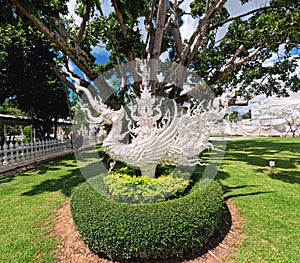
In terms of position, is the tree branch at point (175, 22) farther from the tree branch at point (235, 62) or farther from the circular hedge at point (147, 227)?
the circular hedge at point (147, 227)

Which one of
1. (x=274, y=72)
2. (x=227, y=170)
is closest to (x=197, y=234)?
Result: (x=227, y=170)

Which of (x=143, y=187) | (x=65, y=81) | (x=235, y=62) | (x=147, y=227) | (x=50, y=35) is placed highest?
(x=235, y=62)

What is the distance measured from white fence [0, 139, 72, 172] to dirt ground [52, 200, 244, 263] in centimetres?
621

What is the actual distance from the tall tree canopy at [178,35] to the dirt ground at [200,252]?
480 cm

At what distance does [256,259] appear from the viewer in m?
2.58

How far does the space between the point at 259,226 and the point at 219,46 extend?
9532 mm

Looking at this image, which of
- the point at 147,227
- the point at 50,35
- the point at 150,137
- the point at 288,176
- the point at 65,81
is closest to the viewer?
the point at 147,227

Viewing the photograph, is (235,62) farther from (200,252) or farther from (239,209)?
(200,252)

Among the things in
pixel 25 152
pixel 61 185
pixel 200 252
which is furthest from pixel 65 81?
pixel 200 252

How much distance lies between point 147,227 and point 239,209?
2.54 m

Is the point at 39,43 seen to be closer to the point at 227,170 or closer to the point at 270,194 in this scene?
the point at 227,170

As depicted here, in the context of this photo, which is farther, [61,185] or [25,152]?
[25,152]

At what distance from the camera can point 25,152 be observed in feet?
31.7

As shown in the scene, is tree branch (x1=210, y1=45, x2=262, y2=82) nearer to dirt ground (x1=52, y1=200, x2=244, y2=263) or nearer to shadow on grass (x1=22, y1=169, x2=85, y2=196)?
dirt ground (x1=52, y1=200, x2=244, y2=263)
